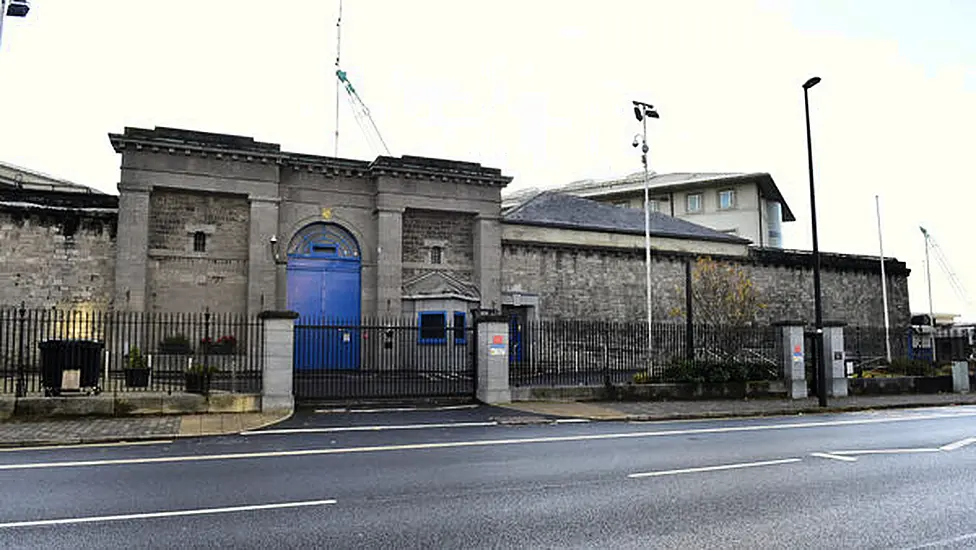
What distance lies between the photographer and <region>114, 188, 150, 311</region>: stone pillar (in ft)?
80.3

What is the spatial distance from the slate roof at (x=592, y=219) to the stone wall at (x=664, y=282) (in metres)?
3.30

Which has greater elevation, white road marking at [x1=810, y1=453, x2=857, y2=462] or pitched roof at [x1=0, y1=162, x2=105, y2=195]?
pitched roof at [x1=0, y1=162, x2=105, y2=195]

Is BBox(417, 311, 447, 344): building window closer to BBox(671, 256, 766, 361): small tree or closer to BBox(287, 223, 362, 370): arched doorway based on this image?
BBox(287, 223, 362, 370): arched doorway

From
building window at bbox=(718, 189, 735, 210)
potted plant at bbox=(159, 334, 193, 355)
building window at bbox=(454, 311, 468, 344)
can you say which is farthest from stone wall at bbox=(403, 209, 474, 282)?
building window at bbox=(718, 189, 735, 210)

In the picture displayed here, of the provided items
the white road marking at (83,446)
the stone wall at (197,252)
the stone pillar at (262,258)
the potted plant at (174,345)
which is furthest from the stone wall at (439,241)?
the white road marking at (83,446)

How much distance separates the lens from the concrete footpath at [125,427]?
40.2ft

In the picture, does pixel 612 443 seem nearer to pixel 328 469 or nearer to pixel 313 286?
pixel 328 469

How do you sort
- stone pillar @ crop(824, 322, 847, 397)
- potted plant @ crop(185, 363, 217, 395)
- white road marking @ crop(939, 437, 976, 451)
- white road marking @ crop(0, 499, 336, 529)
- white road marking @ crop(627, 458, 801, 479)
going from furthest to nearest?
stone pillar @ crop(824, 322, 847, 397), potted plant @ crop(185, 363, 217, 395), white road marking @ crop(939, 437, 976, 451), white road marking @ crop(627, 458, 801, 479), white road marking @ crop(0, 499, 336, 529)

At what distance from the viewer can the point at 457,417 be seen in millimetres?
15805

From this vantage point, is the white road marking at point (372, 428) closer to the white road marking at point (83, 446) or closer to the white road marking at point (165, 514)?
the white road marking at point (83, 446)

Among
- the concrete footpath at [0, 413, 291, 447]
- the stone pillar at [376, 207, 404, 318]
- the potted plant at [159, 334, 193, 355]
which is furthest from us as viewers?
the stone pillar at [376, 207, 404, 318]

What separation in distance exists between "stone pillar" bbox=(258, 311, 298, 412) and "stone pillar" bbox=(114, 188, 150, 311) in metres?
10.7

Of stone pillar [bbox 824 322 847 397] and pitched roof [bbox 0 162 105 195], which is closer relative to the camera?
stone pillar [bbox 824 322 847 397]

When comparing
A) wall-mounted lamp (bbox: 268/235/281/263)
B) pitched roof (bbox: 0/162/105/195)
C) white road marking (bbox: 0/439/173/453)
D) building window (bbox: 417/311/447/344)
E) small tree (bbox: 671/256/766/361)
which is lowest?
white road marking (bbox: 0/439/173/453)
